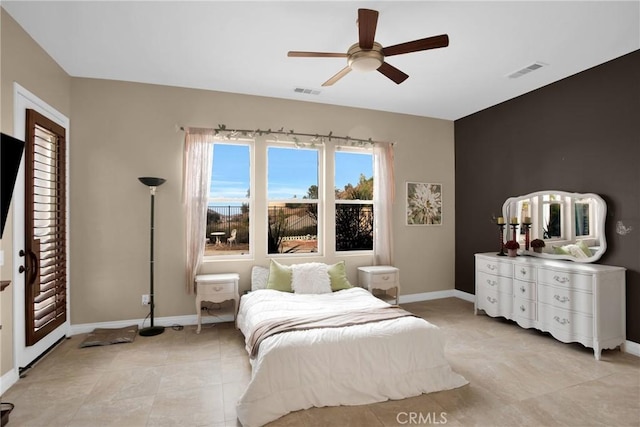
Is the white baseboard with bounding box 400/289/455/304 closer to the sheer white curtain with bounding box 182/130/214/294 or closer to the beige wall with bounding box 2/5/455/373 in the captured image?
the beige wall with bounding box 2/5/455/373

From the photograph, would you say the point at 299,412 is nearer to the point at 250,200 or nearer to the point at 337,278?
the point at 337,278

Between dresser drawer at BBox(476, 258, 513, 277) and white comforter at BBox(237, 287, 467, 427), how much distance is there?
6.37 feet

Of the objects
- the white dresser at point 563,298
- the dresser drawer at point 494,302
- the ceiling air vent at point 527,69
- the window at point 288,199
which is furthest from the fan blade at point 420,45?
the dresser drawer at point 494,302

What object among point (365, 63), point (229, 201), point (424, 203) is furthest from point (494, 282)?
point (229, 201)

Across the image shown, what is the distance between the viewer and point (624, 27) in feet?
9.62

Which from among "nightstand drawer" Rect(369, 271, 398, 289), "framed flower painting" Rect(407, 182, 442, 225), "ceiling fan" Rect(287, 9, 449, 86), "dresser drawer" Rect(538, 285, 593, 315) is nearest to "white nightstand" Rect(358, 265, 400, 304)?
"nightstand drawer" Rect(369, 271, 398, 289)

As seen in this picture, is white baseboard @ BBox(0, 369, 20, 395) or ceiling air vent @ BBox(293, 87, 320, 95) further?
ceiling air vent @ BBox(293, 87, 320, 95)

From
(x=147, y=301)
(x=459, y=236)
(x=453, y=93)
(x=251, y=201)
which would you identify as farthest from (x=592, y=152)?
(x=147, y=301)

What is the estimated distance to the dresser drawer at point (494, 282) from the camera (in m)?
4.22

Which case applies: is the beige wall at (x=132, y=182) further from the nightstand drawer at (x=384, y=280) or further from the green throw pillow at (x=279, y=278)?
the nightstand drawer at (x=384, y=280)

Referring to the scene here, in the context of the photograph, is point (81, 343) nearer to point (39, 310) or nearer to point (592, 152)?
point (39, 310)

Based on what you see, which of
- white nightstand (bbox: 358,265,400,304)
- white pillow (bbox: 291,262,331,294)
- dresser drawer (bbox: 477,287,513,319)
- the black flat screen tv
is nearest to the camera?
the black flat screen tv

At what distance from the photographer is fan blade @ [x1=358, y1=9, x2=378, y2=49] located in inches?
85.8

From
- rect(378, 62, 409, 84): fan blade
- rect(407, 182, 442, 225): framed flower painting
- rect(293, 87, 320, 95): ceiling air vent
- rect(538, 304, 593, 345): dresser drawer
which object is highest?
rect(293, 87, 320, 95): ceiling air vent
